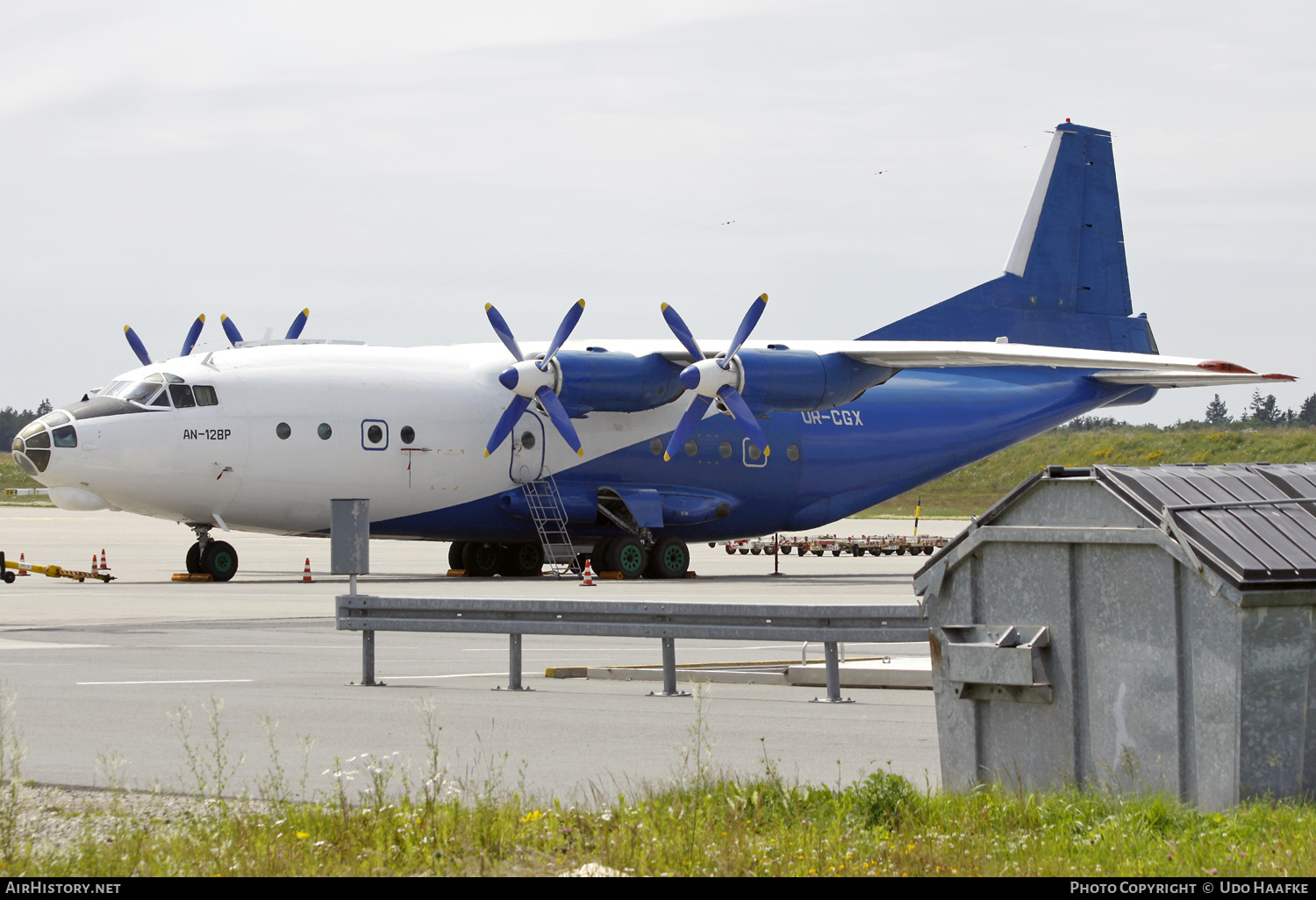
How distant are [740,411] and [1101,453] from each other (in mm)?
47318

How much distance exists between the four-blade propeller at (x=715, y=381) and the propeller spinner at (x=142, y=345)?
10.2m

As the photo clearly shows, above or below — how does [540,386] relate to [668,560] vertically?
above

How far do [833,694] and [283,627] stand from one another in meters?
8.64

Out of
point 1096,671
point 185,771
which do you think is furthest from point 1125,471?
point 185,771

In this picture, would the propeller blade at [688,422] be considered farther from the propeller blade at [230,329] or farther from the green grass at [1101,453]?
the green grass at [1101,453]

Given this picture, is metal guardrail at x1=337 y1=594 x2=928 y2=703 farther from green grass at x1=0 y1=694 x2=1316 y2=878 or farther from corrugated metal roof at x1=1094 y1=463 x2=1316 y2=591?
green grass at x1=0 y1=694 x2=1316 y2=878

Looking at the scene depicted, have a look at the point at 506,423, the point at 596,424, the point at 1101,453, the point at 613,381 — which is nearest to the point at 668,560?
the point at 596,424

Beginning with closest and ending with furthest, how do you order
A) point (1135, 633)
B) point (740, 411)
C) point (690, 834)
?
point (690, 834) < point (1135, 633) < point (740, 411)

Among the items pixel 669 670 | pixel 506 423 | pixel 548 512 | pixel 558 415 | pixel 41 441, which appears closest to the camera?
pixel 669 670

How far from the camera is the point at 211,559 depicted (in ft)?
87.7

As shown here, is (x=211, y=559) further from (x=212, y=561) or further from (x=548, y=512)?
(x=548, y=512)

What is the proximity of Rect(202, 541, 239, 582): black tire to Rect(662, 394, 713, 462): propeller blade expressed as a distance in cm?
806

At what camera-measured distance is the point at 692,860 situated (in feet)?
18.7
